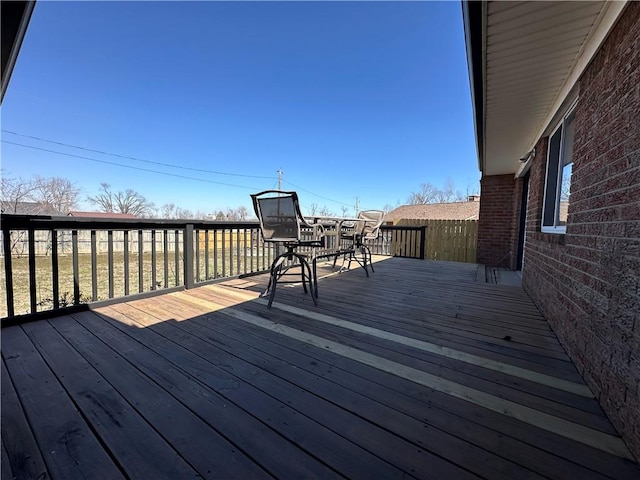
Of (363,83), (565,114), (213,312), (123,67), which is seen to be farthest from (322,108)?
(213,312)

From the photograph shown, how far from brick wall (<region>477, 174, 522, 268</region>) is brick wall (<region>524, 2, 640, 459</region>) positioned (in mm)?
4461

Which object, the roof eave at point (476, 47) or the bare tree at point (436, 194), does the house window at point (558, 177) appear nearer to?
the roof eave at point (476, 47)

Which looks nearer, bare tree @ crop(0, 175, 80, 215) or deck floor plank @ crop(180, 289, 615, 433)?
deck floor plank @ crop(180, 289, 615, 433)

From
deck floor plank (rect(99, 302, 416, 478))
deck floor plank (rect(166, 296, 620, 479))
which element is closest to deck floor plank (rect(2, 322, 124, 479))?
deck floor plank (rect(99, 302, 416, 478))

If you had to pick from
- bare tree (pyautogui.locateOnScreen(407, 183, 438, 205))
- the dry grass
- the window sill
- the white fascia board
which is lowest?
the dry grass

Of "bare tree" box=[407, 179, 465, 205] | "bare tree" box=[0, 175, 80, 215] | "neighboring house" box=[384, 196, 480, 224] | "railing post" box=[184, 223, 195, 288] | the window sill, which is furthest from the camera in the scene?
"bare tree" box=[407, 179, 465, 205]

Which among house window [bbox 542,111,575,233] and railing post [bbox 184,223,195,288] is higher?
house window [bbox 542,111,575,233]

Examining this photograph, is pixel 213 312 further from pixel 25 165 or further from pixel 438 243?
pixel 25 165

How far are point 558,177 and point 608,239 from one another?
6.87ft

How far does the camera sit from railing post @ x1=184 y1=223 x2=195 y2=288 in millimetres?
3433

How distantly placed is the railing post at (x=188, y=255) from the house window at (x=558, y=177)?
3965 millimetres

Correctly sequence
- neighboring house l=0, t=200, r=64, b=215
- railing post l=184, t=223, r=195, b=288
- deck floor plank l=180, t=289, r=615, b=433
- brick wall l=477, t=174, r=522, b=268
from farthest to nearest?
neighboring house l=0, t=200, r=64, b=215
brick wall l=477, t=174, r=522, b=268
railing post l=184, t=223, r=195, b=288
deck floor plank l=180, t=289, r=615, b=433

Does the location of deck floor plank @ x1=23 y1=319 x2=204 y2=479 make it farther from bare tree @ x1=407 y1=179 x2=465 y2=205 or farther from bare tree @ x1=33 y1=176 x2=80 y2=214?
bare tree @ x1=407 y1=179 x2=465 y2=205

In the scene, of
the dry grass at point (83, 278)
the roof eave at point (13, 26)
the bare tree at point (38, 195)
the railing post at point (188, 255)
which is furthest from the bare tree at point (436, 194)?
the bare tree at point (38, 195)
